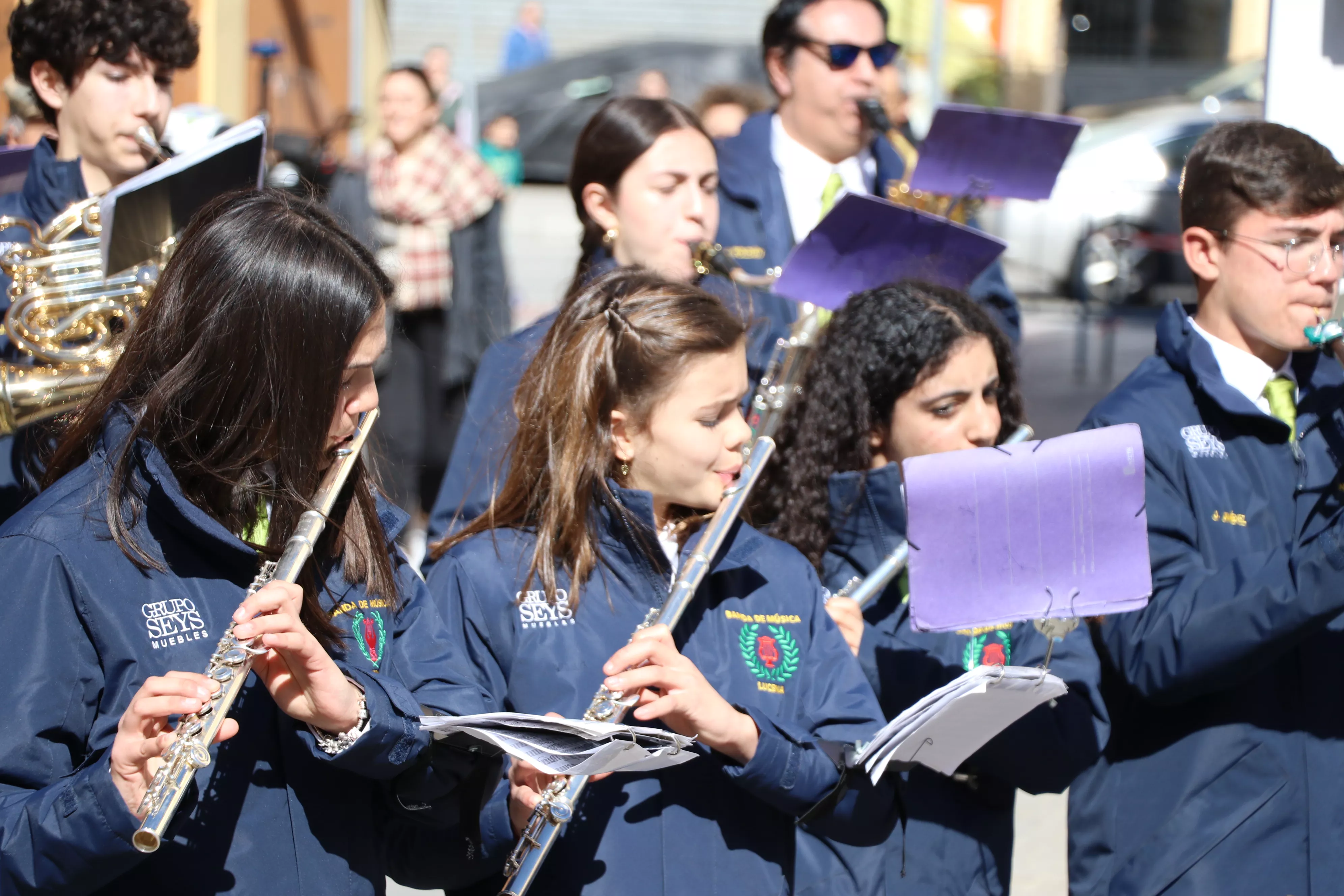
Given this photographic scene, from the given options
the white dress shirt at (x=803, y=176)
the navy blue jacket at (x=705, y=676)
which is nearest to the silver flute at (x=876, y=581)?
the navy blue jacket at (x=705, y=676)

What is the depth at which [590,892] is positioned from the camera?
2154 millimetres

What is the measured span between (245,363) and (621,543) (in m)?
0.69

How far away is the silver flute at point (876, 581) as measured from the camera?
104 inches

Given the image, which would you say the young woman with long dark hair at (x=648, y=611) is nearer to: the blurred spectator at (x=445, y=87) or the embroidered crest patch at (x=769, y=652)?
the embroidered crest patch at (x=769, y=652)

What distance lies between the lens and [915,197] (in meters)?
3.88

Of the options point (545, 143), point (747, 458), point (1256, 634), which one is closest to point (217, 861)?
point (747, 458)

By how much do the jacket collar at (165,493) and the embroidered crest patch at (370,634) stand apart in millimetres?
196

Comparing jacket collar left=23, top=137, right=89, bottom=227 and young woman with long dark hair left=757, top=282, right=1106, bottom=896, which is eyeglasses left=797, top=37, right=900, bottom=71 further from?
jacket collar left=23, top=137, right=89, bottom=227

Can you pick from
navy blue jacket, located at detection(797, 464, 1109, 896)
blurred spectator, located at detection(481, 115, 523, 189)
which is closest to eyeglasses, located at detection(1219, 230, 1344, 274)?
navy blue jacket, located at detection(797, 464, 1109, 896)

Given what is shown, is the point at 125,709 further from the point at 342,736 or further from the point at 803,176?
the point at 803,176

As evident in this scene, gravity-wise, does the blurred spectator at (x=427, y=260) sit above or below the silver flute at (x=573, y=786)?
below

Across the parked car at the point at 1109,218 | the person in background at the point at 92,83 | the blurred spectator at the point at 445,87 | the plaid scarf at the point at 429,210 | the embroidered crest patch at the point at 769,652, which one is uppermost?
the person in background at the point at 92,83

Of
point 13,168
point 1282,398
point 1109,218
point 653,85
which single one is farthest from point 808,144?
point 1109,218

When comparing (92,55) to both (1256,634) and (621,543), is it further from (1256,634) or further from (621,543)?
(1256,634)
